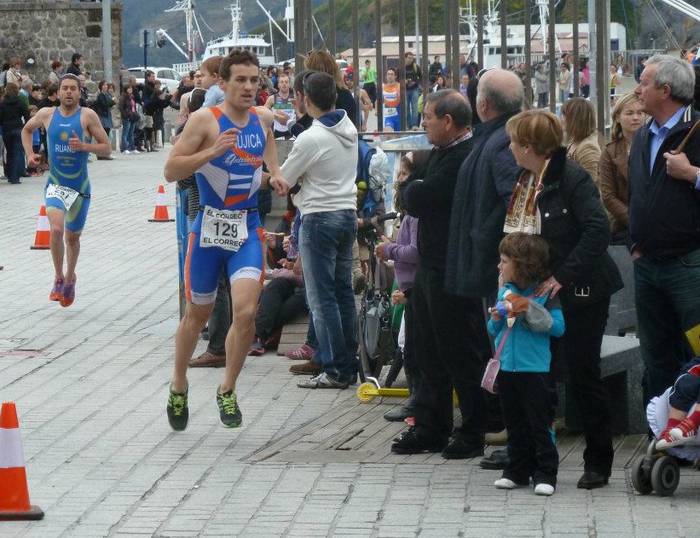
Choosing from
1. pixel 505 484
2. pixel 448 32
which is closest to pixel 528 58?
pixel 448 32

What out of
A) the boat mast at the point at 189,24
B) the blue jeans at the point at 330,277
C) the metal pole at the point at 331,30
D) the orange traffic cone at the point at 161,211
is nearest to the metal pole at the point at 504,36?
the metal pole at the point at 331,30

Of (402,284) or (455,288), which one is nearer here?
(455,288)

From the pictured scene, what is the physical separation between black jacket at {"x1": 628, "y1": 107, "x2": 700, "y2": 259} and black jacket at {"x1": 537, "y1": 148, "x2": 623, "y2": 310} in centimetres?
28

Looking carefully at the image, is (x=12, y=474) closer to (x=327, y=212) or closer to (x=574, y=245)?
(x=574, y=245)

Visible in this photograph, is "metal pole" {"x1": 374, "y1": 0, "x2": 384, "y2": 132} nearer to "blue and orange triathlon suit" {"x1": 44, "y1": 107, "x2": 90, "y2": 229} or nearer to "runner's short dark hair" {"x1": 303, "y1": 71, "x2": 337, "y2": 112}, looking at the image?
"runner's short dark hair" {"x1": 303, "y1": 71, "x2": 337, "y2": 112}

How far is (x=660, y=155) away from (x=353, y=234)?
313cm

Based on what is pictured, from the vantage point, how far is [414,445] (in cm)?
776

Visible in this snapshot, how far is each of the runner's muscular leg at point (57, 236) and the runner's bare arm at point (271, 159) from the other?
4.73 metres

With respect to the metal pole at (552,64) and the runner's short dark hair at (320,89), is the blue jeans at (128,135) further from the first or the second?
the runner's short dark hair at (320,89)

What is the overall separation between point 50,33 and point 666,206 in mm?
41933

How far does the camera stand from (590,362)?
678 cm

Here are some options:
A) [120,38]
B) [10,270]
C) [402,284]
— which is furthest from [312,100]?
[120,38]

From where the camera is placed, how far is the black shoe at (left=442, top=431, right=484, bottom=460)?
759 cm

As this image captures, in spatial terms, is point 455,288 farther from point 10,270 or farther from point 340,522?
point 10,270
